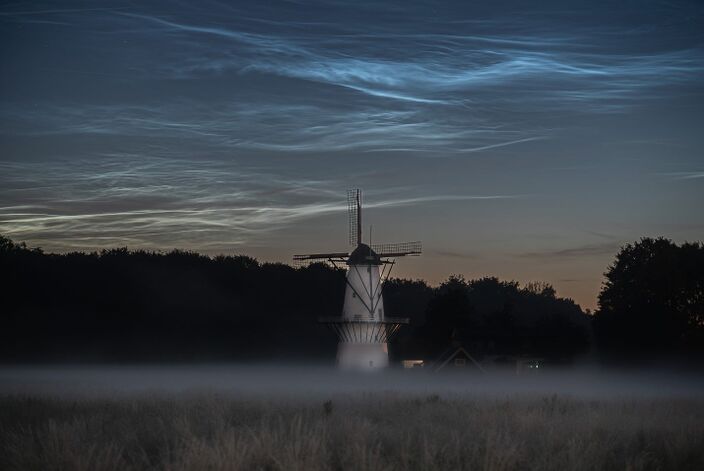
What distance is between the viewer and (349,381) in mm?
65188

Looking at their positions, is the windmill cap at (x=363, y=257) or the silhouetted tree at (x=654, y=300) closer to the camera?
the windmill cap at (x=363, y=257)

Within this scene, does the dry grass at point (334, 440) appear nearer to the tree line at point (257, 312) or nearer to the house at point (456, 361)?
the house at point (456, 361)

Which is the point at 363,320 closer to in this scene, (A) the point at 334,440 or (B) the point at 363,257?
(B) the point at 363,257

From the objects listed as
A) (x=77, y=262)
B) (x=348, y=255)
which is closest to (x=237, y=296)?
(x=77, y=262)

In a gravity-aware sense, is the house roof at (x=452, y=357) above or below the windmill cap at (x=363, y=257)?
below

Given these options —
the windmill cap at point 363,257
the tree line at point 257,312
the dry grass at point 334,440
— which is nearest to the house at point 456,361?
the tree line at point 257,312

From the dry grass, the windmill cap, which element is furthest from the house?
the dry grass

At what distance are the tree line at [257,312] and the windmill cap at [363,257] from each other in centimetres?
1227

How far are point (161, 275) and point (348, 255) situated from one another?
5183cm

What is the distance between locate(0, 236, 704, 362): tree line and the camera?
86.2 m

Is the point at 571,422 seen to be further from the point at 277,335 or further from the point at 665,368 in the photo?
the point at 277,335

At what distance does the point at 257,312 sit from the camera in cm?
12988

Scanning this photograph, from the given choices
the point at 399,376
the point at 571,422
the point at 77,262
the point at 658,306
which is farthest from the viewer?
the point at 77,262

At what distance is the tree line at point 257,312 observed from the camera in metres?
86.2
